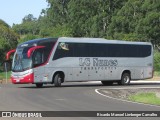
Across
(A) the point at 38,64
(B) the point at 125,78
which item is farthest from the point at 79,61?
(B) the point at 125,78

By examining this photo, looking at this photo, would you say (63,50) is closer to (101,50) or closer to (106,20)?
(101,50)

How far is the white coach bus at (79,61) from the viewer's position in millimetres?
36562

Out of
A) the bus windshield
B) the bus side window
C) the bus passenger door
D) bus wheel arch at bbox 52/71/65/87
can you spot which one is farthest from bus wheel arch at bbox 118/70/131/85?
the bus windshield

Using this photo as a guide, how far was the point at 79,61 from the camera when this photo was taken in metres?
39.1

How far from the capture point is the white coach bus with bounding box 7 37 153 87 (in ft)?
120

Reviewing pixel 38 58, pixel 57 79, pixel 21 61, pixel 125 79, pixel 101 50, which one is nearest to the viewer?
pixel 38 58

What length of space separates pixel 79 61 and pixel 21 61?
447cm

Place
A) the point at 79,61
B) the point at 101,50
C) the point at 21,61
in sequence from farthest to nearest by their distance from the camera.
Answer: the point at 101,50 < the point at 79,61 < the point at 21,61

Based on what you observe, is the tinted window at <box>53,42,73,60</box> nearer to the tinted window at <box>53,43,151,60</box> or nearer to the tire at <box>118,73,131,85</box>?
the tinted window at <box>53,43,151,60</box>

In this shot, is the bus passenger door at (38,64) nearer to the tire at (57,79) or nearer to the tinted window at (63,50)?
the tinted window at (63,50)

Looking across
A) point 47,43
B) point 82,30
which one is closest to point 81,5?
point 82,30

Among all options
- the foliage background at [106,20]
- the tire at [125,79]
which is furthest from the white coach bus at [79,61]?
the foliage background at [106,20]

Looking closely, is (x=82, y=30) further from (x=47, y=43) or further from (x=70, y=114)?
(x=70, y=114)

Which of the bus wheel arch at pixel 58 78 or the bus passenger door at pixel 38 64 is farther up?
the bus passenger door at pixel 38 64
